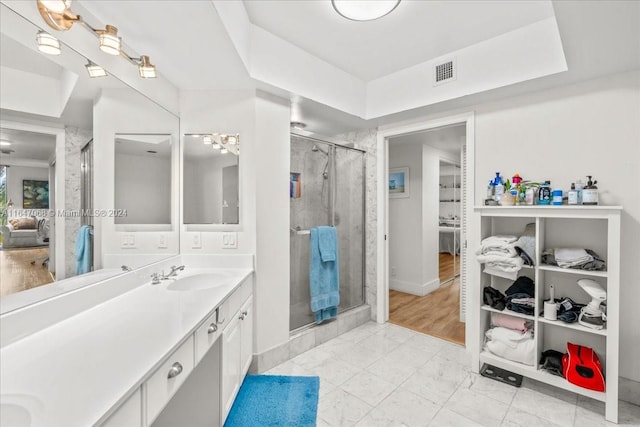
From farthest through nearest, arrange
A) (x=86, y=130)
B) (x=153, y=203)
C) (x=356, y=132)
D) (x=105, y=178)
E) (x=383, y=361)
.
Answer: (x=356, y=132) < (x=383, y=361) < (x=153, y=203) < (x=105, y=178) < (x=86, y=130)

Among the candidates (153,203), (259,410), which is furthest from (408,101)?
(259,410)

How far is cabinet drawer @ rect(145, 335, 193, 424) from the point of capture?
2.87 ft

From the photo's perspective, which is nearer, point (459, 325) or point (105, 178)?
point (105, 178)

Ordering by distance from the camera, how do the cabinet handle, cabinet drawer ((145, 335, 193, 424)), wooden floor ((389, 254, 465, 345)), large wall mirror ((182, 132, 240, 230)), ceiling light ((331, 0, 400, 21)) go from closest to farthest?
cabinet drawer ((145, 335, 193, 424)), the cabinet handle, ceiling light ((331, 0, 400, 21)), large wall mirror ((182, 132, 240, 230)), wooden floor ((389, 254, 465, 345))

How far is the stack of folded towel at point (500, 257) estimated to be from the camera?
2.06 meters

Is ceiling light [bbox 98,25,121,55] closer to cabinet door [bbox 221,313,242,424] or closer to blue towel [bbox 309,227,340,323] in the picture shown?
cabinet door [bbox 221,313,242,424]

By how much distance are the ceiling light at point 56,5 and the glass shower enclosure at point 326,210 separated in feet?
5.19

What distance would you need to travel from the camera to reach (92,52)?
149 cm

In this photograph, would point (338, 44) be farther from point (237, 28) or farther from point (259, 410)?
point (259, 410)

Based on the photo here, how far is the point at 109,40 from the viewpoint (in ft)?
4.72

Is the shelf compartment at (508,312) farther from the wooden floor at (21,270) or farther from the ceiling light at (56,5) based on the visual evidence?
the ceiling light at (56,5)

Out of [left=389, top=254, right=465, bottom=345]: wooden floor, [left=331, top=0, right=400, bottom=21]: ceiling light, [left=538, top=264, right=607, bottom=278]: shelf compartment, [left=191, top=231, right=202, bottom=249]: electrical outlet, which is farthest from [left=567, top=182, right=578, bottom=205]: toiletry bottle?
[left=191, top=231, right=202, bottom=249]: electrical outlet

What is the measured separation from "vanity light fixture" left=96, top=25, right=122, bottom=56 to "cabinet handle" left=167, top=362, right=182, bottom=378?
1546 mm

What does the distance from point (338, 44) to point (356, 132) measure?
47.0 inches
